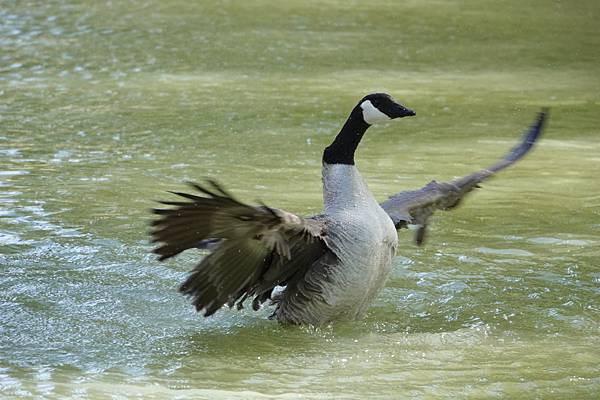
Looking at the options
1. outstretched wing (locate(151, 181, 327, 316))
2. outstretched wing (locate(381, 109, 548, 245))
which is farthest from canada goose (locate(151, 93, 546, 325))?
outstretched wing (locate(381, 109, 548, 245))

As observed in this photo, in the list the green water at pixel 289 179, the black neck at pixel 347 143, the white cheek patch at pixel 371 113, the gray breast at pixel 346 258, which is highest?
the white cheek patch at pixel 371 113

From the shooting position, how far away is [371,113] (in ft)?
20.2

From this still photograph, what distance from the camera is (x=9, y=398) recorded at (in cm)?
→ 511

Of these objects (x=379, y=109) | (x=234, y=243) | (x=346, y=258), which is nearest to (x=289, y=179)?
(x=379, y=109)

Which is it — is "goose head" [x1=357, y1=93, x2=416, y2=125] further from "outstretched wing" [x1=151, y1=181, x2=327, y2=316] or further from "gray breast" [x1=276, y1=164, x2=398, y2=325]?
"outstretched wing" [x1=151, y1=181, x2=327, y2=316]

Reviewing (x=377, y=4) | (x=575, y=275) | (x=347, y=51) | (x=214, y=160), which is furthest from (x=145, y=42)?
(x=575, y=275)

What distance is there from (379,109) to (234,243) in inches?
46.1

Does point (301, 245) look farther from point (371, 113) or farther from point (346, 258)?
point (371, 113)

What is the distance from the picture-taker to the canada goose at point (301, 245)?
536 centimetres

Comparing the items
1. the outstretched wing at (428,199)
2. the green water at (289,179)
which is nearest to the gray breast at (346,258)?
the green water at (289,179)

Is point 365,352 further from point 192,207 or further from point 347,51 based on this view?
point 347,51

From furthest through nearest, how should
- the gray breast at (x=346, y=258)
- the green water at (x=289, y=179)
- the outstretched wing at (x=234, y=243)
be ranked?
the gray breast at (x=346, y=258), the green water at (x=289, y=179), the outstretched wing at (x=234, y=243)

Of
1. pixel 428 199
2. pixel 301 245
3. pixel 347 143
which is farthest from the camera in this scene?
pixel 428 199

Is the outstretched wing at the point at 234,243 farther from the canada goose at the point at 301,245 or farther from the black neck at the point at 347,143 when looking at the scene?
the black neck at the point at 347,143
